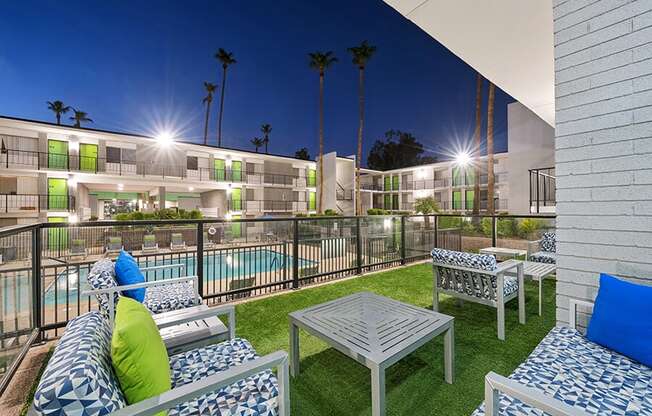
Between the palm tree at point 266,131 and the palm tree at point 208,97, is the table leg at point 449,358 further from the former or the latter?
the palm tree at point 266,131

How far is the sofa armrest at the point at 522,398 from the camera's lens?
3.16 feet

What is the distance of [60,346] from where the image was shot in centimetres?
107

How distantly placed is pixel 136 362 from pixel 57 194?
15769 mm

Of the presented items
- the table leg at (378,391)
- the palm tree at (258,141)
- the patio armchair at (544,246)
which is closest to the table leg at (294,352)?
the table leg at (378,391)

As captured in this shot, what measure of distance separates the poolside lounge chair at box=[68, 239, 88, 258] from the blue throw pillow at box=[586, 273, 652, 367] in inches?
261

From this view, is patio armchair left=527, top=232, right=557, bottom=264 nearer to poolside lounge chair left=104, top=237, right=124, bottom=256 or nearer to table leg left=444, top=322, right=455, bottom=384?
table leg left=444, top=322, right=455, bottom=384

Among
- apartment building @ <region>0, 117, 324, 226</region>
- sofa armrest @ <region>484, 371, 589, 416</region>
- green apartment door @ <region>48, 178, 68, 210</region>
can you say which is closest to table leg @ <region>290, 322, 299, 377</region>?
sofa armrest @ <region>484, 371, 589, 416</region>

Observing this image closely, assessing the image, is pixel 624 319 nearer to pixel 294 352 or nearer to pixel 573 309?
pixel 573 309

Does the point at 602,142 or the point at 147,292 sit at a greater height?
the point at 602,142

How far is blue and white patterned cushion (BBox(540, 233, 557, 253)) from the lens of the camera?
5301 millimetres

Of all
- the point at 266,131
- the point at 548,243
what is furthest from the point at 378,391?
the point at 266,131

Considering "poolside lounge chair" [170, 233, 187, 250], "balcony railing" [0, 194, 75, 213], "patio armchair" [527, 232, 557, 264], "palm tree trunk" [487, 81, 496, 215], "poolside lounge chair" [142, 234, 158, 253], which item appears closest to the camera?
"patio armchair" [527, 232, 557, 264]

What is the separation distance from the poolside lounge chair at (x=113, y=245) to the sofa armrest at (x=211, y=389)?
584 centimetres

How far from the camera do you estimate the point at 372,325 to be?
207cm
